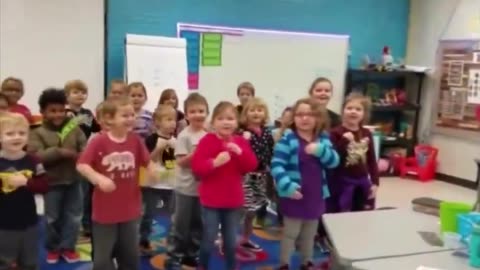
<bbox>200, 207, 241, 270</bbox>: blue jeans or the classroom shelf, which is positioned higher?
the classroom shelf

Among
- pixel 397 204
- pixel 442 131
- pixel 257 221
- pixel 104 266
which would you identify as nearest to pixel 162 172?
pixel 104 266

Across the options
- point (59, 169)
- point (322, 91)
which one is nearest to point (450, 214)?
point (322, 91)

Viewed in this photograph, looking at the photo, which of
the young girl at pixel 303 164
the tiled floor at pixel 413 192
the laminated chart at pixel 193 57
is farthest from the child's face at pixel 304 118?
the laminated chart at pixel 193 57

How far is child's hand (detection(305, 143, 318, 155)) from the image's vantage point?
2.90 m

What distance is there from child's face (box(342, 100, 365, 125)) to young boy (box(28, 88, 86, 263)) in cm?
161

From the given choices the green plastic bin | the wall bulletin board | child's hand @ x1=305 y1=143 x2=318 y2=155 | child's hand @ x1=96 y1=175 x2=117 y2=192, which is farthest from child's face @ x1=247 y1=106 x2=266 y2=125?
the wall bulletin board

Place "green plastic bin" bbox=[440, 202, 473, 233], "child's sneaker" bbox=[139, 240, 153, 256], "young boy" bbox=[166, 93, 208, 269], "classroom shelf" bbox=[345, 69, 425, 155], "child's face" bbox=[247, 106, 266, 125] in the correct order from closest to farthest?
"green plastic bin" bbox=[440, 202, 473, 233]
"young boy" bbox=[166, 93, 208, 269]
"child's face" bbox=[247, 106, 266, 125]
"child's sneaker" bbox=[139, 240, 153, 256]
"classroom shelf" bbox=[345, 69, 425, 155]

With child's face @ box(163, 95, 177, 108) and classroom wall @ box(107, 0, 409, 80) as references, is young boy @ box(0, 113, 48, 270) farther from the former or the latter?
classroom wall @ box(107, 0, 409, 80)

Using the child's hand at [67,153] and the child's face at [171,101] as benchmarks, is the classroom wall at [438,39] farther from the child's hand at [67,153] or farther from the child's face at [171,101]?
the child's hand at [67,153]

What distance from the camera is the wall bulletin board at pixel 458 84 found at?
19.9 ft

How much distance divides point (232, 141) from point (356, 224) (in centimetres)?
95

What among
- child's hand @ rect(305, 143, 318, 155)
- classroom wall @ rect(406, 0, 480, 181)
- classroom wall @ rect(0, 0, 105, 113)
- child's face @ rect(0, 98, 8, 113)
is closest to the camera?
child's hand @ rect(305, 143, 318, 155)

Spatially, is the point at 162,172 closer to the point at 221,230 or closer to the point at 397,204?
the point at 221,230

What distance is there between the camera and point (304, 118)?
2.95 m
